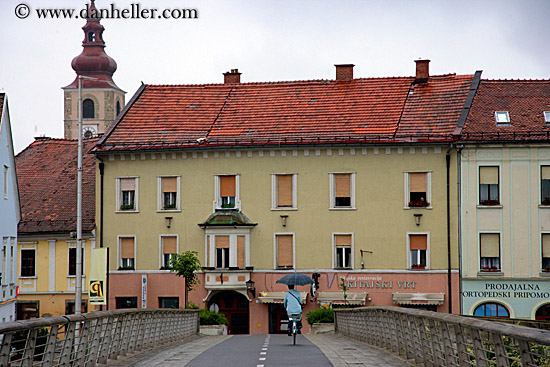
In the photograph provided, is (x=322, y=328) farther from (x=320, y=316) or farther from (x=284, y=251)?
(x=284, y=251)

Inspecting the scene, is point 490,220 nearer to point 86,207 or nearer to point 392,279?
point 392,279

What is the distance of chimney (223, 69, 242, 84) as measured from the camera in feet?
177

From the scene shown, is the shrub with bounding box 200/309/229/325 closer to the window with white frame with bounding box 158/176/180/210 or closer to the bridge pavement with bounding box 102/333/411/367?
the window with white frame with bounding box 158/176/180/210

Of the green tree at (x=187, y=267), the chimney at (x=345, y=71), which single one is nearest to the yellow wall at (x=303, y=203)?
the green tree at (x=187, y=267)

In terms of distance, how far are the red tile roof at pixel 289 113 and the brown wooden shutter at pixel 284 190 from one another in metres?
1.78

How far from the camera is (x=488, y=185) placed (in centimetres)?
4469

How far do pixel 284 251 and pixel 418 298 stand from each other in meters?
6.70

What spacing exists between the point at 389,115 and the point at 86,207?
16.6 m

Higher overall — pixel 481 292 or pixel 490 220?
pixel 490 220

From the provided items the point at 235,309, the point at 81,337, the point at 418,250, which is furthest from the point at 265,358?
the point at 235,309

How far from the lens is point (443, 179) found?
45.2 m

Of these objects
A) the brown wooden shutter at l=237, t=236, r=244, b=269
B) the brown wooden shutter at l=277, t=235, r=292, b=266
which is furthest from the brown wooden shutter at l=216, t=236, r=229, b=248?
the brown wooden shutter at l=277, t=235, r=292, b=266

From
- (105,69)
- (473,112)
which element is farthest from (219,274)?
(105,69)

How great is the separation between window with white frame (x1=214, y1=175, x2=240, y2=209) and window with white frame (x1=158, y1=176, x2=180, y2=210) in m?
2.01
